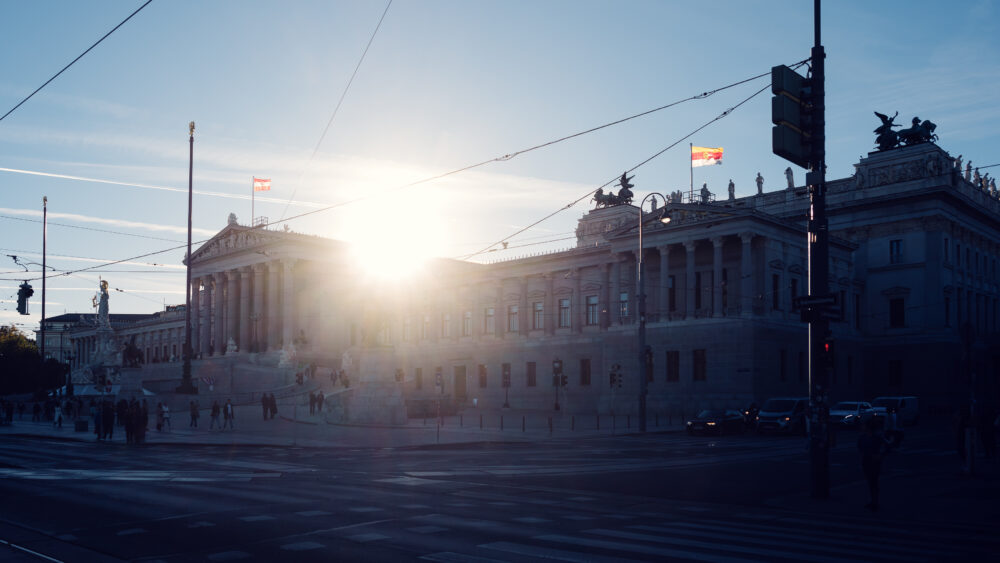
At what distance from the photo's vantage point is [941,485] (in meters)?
20.2

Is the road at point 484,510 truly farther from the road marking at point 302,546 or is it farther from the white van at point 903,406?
the white van at point 903,406

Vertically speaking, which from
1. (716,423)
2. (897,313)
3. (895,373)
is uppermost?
(897,313)

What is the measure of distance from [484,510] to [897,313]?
71.6 metres

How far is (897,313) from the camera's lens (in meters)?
77.4

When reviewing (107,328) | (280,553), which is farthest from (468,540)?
(107,328)

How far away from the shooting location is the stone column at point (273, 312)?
3875 inches

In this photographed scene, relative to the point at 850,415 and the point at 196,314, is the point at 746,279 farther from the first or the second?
the point at 196,314

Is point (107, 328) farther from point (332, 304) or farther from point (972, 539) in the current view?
point (972, 539)

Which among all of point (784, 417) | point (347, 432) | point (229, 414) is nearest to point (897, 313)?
point (784, 417)

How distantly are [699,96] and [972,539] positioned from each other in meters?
13.2

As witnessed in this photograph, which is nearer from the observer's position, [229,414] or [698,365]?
[229,414]

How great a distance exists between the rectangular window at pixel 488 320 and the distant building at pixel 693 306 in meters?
0.24

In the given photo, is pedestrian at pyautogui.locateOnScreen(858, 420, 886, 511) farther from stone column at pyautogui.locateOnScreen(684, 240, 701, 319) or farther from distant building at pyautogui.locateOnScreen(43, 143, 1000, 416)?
stone column at pyautogui.locateOnScreen(684, 240, 701, 319)

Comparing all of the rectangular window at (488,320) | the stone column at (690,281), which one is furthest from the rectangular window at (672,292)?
the rectangular window at (488,320)
